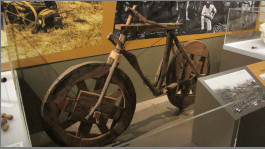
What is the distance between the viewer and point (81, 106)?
2068 mm

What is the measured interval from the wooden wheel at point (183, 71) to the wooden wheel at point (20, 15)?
5.47 ft

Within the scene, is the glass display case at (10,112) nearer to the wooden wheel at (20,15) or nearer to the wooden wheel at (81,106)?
the wooden wheel at (81,106)

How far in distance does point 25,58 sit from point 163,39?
5.84 ft

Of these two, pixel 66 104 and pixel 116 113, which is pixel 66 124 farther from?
pixel 116 113

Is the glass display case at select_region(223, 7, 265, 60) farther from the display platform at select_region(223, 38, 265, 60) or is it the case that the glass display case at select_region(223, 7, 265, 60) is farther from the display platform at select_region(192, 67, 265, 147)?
the display platform at select_region(192, 67, 265, 147)

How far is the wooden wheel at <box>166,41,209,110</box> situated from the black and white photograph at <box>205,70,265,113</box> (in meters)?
0.75

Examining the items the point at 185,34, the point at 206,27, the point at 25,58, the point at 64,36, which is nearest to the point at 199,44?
the point at 185,34

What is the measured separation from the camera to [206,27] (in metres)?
3.69

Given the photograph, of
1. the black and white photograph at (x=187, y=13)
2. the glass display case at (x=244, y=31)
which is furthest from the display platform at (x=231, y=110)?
the glass display case at (x=244, y=31)

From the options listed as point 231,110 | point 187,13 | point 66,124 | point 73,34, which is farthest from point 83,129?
point 187,13

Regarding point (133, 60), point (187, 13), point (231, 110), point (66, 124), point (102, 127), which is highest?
point (187, 13)

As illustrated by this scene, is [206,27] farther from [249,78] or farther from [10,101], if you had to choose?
[10,101]

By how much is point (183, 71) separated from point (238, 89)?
2.98 feet

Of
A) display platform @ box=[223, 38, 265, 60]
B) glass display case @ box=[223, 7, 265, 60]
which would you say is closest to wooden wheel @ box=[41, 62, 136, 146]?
display platform @ box=[223, 38, 265, 60]
